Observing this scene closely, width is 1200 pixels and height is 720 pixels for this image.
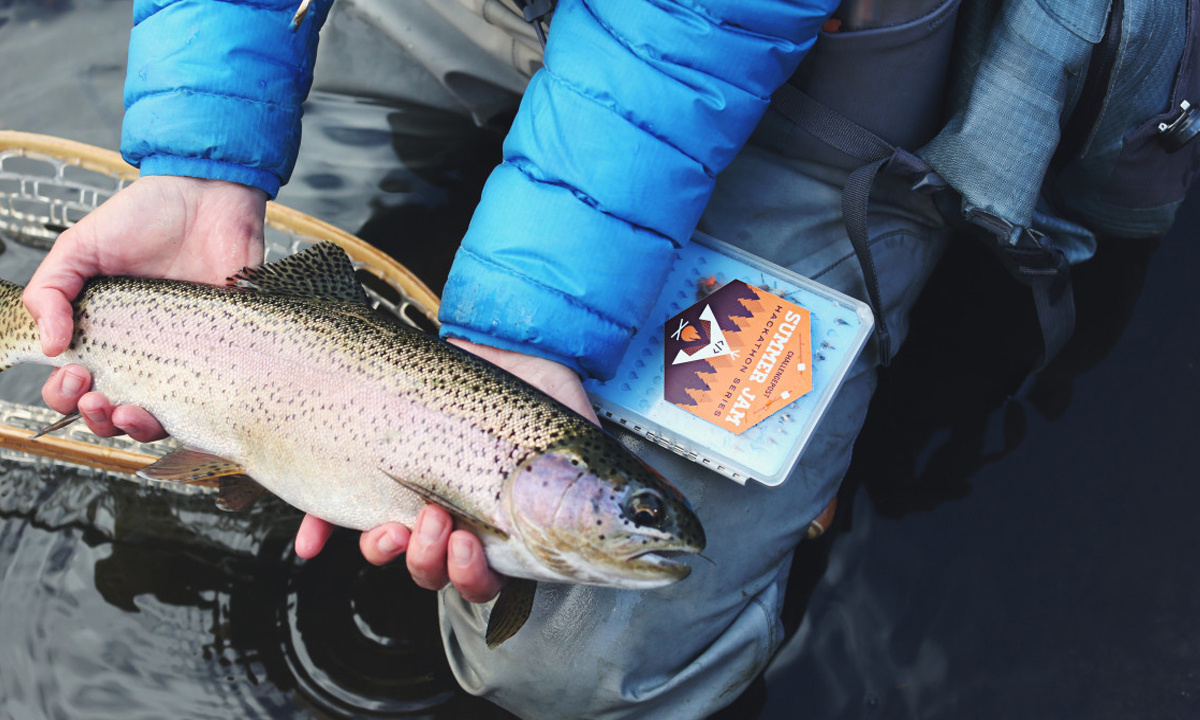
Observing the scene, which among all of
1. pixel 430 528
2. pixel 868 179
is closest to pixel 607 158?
pixel 868 179

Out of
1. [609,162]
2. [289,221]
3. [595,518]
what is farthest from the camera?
[289,221]

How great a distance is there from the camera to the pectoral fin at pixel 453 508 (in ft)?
5.36

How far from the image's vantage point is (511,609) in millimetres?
1779

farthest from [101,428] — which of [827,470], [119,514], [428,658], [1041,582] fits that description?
[1041,582]

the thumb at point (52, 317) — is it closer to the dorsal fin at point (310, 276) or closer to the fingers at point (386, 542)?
the dorsal fin at point (310, 276)

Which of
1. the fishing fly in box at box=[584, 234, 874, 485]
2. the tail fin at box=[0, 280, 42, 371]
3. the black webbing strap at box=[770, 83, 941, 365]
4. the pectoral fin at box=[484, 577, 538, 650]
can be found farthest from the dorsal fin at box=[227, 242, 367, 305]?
the black webbing strap at box=[770, 83, 941, 365]

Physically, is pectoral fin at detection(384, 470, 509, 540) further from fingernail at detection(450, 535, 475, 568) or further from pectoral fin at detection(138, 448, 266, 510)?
pectoral fin at detection(138, 448, 266, 510)

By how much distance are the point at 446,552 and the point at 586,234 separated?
2.49 ft

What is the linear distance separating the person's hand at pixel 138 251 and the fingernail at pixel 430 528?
719 millimetres

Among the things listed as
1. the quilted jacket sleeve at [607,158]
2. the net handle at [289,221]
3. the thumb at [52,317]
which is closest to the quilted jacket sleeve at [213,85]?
the thumb at [52,317]

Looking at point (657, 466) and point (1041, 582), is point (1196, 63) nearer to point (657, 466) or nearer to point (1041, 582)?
point (1041, 582)

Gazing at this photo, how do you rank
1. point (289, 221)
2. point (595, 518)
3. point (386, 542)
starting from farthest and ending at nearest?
point (289, 221)
point (386, 542)
point (595, 518)

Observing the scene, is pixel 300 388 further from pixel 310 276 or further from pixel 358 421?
pixel 310 276

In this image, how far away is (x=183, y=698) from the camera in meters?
2.36
